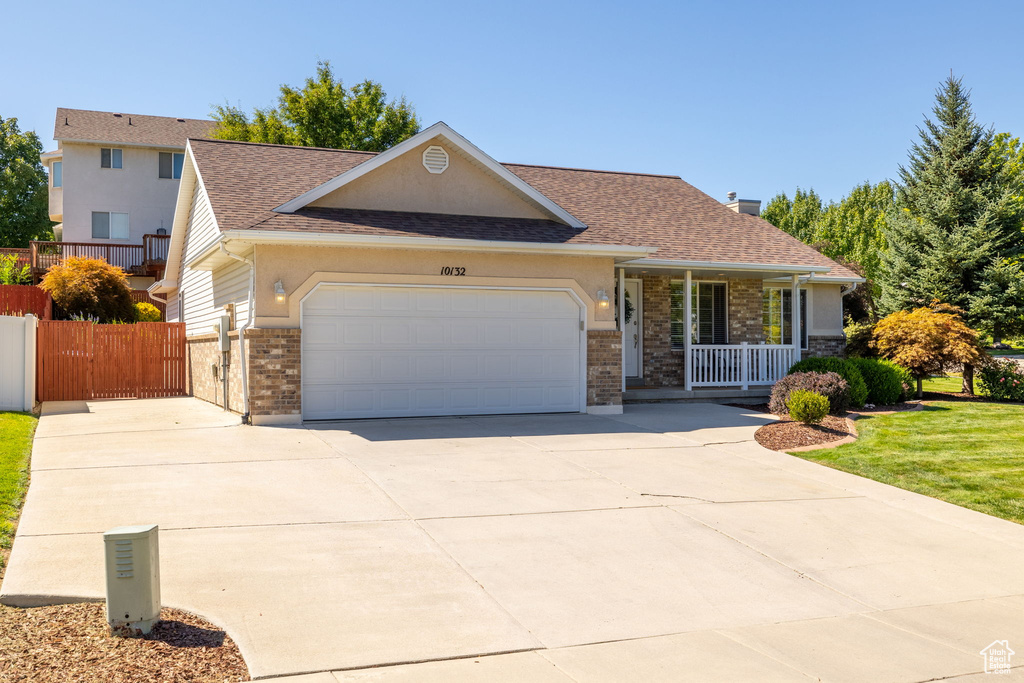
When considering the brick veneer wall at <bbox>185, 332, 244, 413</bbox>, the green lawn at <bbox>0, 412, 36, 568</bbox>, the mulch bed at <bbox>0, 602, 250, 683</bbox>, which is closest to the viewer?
the mulch bed at <bbox>0, 602, 250, 683</bbox>

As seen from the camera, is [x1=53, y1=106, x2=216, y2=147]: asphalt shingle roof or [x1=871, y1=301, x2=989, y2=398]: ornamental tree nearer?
[x1=871, y1=301, x2=989, y2=398]: ornamental tree

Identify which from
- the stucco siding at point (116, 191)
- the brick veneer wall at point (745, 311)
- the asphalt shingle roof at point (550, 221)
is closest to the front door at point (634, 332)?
the asphalt shingle roof at point (550, 221)

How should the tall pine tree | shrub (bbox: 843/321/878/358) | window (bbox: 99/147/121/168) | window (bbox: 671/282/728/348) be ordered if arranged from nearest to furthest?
window (bbox: 671/282/728/348), shrub (bbox: 843/321/878/358), the tall pine tree, window (bbox: 99/147/121/168)

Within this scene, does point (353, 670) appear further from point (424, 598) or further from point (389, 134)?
→ point (389, 134)

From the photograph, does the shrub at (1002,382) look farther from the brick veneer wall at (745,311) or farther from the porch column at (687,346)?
the porch column at (687,346)

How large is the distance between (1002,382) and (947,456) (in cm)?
900

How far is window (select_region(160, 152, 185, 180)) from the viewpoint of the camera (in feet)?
119

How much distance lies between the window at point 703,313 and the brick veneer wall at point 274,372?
9.73m

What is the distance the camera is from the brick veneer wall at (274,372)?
1322cm

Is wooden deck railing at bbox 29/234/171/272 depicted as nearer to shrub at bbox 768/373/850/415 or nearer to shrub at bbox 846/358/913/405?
shrub at bbox 768/373/850/415

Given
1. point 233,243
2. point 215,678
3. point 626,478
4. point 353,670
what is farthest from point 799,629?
point 233,243

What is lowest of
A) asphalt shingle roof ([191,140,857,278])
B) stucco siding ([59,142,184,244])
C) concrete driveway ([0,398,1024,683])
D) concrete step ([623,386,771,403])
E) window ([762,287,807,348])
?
concrete driveway ([0,398,1024,683])

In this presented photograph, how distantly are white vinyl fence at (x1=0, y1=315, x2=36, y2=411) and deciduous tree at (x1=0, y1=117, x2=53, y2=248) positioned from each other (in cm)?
4179

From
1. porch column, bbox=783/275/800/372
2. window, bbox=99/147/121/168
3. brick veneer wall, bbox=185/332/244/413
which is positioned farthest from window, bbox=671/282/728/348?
window, bbox=99/147/121/168
